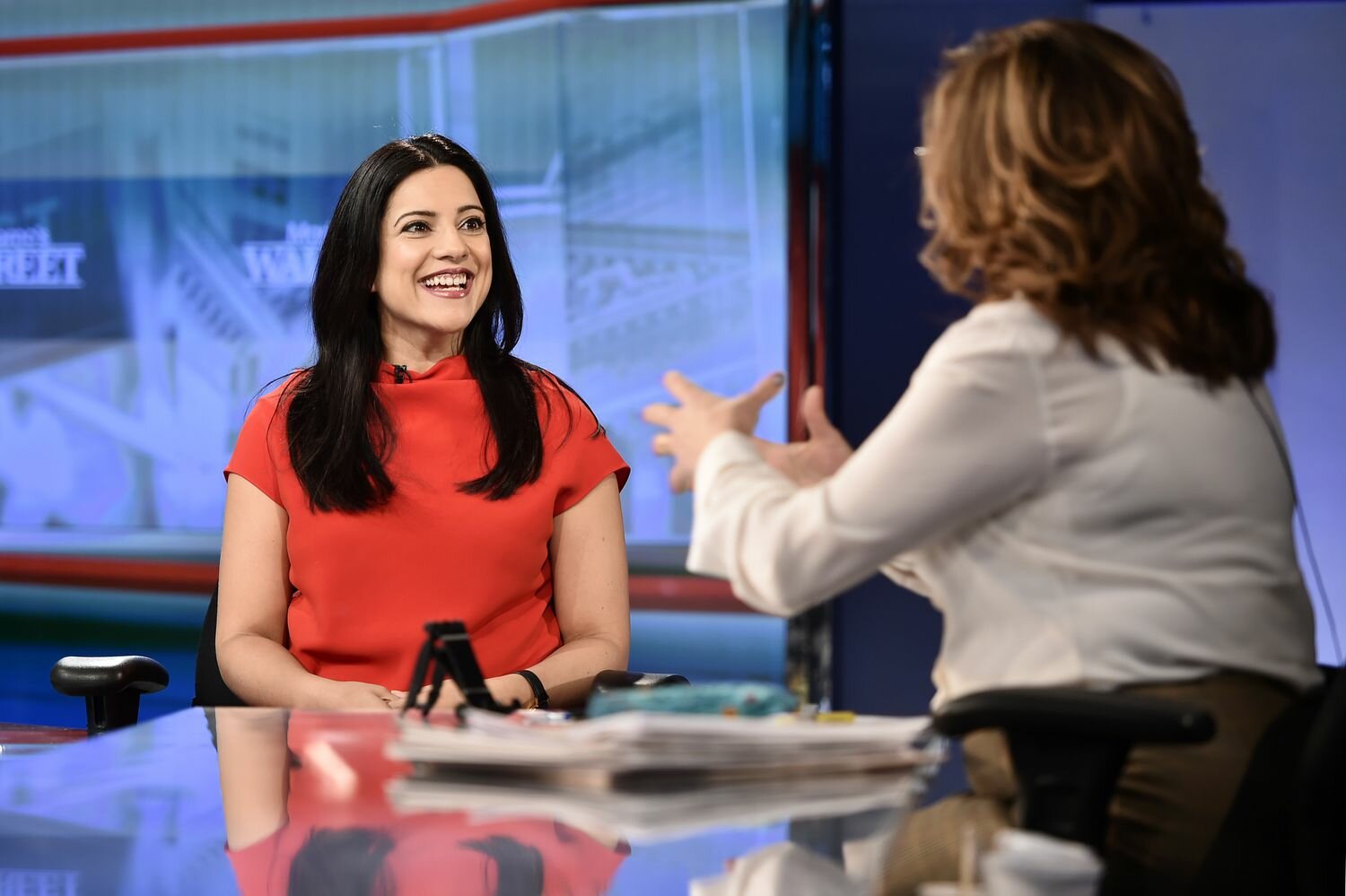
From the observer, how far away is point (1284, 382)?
3.59 meters

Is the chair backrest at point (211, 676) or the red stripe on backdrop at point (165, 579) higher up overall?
the chair backrest at point (211, 676)

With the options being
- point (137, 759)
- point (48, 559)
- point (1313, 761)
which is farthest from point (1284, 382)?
point (48, 559)

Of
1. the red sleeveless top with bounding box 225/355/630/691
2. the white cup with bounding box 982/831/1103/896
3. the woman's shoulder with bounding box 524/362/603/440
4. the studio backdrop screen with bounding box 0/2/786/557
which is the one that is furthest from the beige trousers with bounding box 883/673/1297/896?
the studio backdrop screen with bounding box 0/2/786/557

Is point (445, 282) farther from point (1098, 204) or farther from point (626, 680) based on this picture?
point (1098, 204)

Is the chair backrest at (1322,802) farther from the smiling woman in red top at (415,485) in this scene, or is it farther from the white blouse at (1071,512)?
the smiling woman in red top at (415,485)

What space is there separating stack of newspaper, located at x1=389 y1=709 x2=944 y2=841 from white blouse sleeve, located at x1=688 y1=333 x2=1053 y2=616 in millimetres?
134

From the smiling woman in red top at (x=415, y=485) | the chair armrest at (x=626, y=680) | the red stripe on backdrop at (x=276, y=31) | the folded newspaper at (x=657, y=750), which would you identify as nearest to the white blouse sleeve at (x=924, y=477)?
the folded newspaper at (x=657, y=750)

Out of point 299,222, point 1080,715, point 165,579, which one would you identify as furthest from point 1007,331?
point 165,579

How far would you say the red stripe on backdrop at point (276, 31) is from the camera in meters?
4.04

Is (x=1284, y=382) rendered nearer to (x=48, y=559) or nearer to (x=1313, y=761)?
(x=1313, y=761)

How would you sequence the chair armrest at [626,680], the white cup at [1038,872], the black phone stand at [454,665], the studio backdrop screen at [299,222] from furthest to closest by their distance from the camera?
the studio backdrop screen at [299,222], the chair armrest at [626,680], the black phone stand at [454,665], the white cup at [1038,872]

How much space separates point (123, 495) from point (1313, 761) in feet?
12.7

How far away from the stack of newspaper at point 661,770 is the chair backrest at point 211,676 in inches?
45.3

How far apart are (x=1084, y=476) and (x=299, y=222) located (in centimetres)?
354
